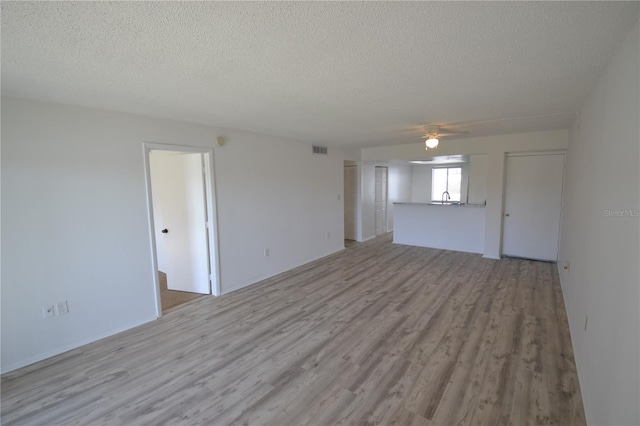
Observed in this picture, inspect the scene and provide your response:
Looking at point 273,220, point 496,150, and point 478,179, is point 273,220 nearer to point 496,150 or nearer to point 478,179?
point 496,150

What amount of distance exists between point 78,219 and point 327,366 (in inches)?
107

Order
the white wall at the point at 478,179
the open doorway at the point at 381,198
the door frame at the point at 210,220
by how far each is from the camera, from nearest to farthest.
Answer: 1. the door frame at the point at 210,220
2. the white wall at the point at 478,179
3. the open doorway at the point at 381,198

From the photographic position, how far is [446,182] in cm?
927

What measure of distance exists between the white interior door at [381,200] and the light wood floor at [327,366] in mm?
4218

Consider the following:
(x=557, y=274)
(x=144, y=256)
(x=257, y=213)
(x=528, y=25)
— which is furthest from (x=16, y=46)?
(x=557, y=274)

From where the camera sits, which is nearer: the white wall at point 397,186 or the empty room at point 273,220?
the empty room at point 273,220

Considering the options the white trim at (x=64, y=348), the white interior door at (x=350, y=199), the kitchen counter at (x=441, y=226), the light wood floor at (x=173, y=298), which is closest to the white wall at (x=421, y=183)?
the kitchen counter at (x=441, y=226)

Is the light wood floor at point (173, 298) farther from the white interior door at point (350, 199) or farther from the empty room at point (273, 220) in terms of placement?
the white interior door at point (350, 199)

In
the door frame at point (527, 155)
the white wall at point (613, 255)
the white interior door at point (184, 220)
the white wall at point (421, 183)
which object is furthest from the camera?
the white wall at point (421, 183)

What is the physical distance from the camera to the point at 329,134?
461 cm

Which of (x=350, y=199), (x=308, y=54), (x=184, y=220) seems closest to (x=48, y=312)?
(x=184, y=220)

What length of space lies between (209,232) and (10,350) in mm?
2081

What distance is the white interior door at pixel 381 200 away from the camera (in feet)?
26.1

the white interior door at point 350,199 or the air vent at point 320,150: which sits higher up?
the air vent at point 320,150
